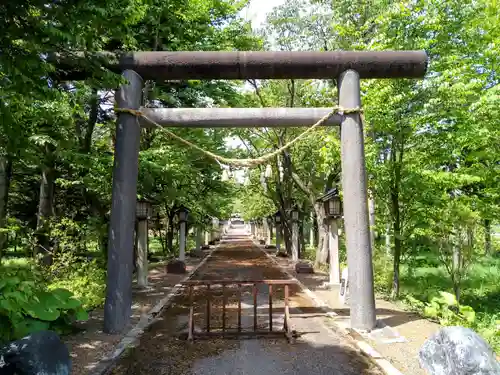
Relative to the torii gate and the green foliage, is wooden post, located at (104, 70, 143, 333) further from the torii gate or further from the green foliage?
the green foliage

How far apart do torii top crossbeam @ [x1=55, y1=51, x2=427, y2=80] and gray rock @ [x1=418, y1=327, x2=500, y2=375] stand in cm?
501

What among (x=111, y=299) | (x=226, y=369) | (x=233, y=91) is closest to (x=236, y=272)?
(x=233, y=91)

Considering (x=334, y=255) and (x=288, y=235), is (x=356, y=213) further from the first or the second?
(x=288, y=235)

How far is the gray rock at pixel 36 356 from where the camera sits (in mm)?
4270

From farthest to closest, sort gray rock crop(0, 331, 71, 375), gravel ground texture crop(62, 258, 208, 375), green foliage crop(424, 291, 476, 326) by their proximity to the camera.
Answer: green foliage crop(424, 291, 476, 326) < gravel ground texture crop(62, 258, 208, 375) < gray rock crop(0, 331, 71, 375)

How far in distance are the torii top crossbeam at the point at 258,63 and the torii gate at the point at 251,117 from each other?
0.02 meters

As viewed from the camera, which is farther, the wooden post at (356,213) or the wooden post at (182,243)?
the wooden post at (182,243)

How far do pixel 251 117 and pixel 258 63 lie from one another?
3.48 ft

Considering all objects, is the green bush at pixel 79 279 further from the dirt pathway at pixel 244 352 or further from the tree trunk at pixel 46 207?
the dirt pathway at pixel 244 352

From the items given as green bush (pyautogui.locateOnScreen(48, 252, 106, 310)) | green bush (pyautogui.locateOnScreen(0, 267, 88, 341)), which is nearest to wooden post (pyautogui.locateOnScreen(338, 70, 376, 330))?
green bush (pyautogui.locateOnScreen(0, 267, 88, 341))

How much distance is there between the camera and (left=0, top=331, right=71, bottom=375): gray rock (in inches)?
168

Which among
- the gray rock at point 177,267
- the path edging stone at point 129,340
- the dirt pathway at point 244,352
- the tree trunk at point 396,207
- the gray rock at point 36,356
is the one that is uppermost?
the tree trunk at point 396,207

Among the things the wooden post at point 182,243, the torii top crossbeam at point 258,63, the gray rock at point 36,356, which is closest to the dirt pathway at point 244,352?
the gray rock at point 36,356

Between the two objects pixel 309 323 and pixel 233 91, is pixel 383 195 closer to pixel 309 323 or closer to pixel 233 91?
pixel 309 323
